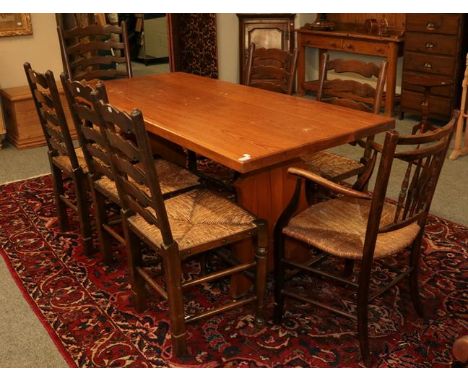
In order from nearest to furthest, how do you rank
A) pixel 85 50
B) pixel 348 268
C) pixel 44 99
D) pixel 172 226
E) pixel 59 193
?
pixel 172 226, pixel 348 268, pixel 44 99, pixel 59 193, pixel 85 50

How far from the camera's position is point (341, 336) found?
2119 mm

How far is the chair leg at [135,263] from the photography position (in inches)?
86.5

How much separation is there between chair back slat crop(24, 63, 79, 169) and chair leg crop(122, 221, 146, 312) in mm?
658

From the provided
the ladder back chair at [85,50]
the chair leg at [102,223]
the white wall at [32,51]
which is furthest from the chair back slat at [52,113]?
the white wall at [32,51]

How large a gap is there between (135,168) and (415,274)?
117 cm

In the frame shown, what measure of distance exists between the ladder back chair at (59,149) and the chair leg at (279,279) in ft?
3.63

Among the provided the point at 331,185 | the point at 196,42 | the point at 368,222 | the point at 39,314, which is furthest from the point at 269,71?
the point at 196,42

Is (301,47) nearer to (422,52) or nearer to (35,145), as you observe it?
(422,52)

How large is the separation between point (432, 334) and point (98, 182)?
1.58 meters

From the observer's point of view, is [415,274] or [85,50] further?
[85,50]

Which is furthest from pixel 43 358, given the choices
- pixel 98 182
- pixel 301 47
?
pixel 301 47

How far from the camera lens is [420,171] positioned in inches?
73.4

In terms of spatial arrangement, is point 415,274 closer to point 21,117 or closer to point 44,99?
point 44,99

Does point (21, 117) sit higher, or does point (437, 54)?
point (437, 54)
